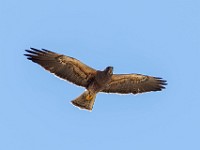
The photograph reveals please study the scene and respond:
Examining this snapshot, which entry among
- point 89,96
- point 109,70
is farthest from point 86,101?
point 109,70

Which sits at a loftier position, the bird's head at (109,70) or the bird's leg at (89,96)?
the bird's head at (109,70)

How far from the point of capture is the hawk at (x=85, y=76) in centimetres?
4366

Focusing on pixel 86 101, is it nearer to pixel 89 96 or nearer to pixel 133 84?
pixel 89 96

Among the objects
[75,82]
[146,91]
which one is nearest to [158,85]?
[146,91]

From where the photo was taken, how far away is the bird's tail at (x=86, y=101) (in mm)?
44250

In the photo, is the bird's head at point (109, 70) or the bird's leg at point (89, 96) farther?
the bird's leg at point (89, 96)

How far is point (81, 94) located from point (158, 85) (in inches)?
125

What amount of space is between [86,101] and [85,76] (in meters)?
0.94

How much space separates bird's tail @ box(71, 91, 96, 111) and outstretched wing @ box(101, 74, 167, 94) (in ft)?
2.23

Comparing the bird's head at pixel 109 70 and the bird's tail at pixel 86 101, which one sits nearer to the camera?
the bird's head at pixel 109 70

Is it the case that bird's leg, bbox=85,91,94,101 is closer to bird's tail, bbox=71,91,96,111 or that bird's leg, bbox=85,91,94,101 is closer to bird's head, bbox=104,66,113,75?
bird's tail, bbox=71,91,96,111

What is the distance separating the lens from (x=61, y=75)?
1722 inches

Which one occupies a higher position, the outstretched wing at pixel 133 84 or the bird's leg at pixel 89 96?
the outstretched wing at pixel 133 84

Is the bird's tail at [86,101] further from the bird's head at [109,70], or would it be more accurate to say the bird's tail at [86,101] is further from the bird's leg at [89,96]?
the bird's head at [109,70]
